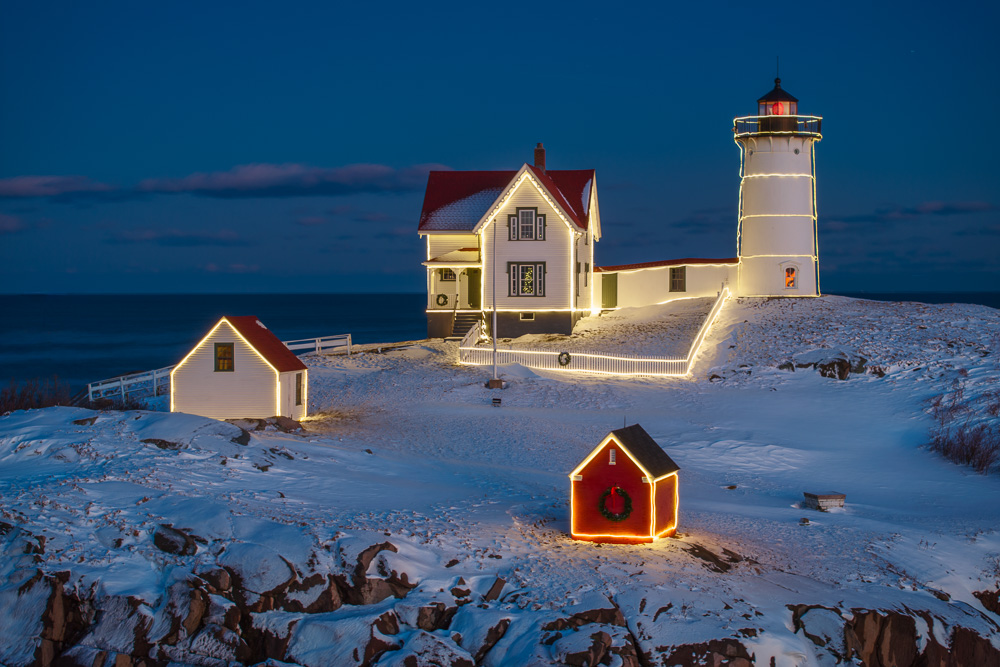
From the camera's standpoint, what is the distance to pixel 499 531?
17.2 metres

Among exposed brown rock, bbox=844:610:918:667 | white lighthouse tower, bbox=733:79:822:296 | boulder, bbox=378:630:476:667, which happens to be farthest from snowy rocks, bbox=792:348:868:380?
boulder, bbox=378:630:476:667

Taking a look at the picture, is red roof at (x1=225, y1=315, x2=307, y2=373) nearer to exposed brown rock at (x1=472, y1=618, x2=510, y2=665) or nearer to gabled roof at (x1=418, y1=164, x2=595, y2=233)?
exposed brown rock at (x1=472, y1=618, x2=510, y2=665)

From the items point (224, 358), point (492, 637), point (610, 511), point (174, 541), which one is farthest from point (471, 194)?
point (492, 637)

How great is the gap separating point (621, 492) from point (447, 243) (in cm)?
2814

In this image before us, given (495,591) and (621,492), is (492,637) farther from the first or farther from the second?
(621,492)

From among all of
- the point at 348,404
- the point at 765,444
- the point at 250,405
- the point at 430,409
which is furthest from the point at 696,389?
the point at 250,405

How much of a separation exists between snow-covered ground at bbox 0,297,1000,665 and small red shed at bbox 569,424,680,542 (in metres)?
0.38

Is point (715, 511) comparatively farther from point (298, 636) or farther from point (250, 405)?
point (250, 405)

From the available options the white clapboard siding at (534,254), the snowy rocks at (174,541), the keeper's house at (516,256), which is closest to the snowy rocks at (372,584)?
the snowy rocks at (174,541)

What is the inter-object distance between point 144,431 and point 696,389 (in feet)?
60.5

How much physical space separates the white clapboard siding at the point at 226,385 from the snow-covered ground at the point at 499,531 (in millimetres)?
1991

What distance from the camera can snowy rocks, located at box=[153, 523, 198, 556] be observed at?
15.7 meters

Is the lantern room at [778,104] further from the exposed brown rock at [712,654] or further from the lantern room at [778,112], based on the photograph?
the exposed brown rock at [712,654]

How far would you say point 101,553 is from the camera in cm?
1545
